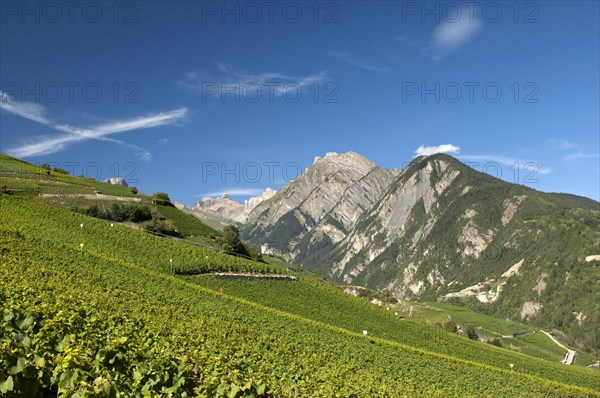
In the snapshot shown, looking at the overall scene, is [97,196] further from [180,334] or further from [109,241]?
[180,334]

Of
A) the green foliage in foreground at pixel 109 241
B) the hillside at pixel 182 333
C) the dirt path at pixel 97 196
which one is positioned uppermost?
the dirt path at pixel 97 196

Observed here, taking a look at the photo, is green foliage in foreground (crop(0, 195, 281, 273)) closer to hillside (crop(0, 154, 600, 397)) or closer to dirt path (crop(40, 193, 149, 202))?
hillside (crop(0, 154, 600, 397))

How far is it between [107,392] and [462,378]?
43473mm

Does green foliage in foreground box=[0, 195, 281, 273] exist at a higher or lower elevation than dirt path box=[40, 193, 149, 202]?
lower

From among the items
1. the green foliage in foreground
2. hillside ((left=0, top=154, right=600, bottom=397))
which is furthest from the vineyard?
the green foliage in foreground

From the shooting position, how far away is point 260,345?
31.8 m

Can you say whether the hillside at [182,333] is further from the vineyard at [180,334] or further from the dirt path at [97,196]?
the dirt path at [97,196]

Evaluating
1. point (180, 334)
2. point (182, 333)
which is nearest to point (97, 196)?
point (182, 333)

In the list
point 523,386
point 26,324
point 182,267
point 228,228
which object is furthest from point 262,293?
point 228,228

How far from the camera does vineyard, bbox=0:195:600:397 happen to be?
29.9ft

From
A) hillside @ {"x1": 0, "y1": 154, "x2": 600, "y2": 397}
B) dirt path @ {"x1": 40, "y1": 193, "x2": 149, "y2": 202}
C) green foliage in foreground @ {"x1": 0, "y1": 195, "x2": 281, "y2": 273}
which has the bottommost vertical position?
hillside @ {"x1": 0, "y1": 154, "x2": 600, "y2": 397}

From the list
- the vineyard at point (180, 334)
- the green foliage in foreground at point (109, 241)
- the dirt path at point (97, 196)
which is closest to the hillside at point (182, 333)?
the vineyard at point (180, 334)

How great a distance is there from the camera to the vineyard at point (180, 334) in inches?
359

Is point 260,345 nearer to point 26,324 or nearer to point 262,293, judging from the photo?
point 26,324
